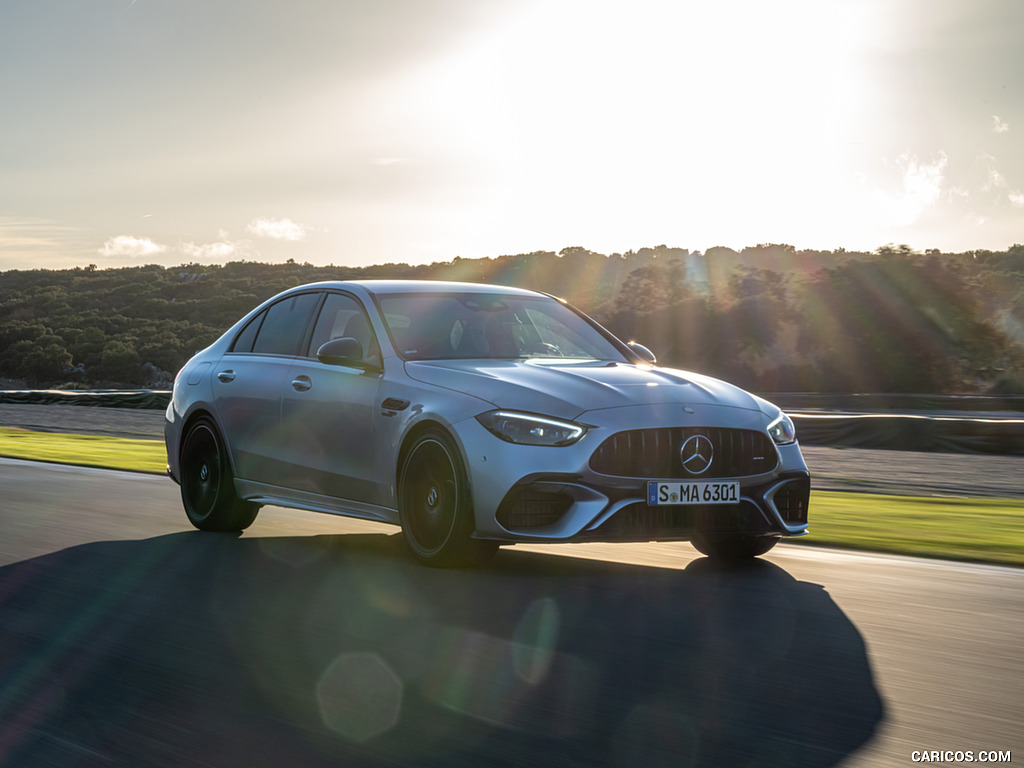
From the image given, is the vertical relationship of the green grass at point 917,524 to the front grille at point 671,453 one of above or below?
below

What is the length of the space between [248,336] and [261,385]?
0.74 m

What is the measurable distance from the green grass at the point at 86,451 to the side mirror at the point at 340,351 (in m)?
7.70

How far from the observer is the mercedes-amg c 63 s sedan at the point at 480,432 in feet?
19.5

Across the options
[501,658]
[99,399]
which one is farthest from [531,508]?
[99,399]

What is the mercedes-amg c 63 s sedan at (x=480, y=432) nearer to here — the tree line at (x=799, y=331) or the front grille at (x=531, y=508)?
the front grille at (x=531, y=508)

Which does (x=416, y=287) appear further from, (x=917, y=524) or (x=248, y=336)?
(x=917, y=524)

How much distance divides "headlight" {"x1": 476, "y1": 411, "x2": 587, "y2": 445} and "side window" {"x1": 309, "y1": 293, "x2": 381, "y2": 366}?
1.44 m

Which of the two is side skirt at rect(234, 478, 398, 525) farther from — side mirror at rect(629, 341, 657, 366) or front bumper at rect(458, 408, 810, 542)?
side mirror at rect(629, 341, 657, 366)

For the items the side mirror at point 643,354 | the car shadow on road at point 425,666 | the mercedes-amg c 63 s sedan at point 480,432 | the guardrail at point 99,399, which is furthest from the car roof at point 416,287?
the guardrail at point 99,399

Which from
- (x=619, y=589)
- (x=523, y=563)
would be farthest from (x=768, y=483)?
(x=523, y=563)

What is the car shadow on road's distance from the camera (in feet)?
11.7

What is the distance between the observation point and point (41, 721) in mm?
3906

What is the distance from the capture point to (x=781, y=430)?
6531 mm

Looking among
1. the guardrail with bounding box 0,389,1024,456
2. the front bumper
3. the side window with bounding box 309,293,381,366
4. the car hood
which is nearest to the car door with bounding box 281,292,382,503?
the side window with bounding box 309,293,381,366
